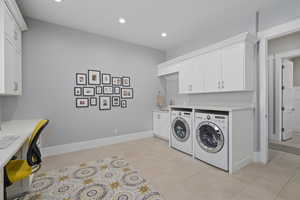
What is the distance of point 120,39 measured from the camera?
3.72 m

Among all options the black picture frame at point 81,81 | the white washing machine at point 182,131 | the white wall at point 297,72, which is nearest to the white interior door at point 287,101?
the white wall at point 297,72

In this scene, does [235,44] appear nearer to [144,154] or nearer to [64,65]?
[144,154]

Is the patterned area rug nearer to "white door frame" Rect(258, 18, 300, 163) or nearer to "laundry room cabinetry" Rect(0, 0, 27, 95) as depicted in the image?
"laundry room cabinetry" Rect(0, 0, 27, 95)

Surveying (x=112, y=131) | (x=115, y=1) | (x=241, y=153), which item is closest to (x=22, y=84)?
(x=112, y=131)

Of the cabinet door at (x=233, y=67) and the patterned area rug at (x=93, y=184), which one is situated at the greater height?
the cabinet door at (x=233, y=67)

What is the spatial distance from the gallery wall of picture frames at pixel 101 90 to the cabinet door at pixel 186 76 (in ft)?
4.94

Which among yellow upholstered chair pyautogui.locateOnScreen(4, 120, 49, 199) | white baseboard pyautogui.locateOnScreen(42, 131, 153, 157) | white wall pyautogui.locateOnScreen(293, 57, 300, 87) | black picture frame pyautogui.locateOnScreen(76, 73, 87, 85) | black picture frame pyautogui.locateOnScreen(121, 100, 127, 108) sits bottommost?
white baseboard pyautogui.locateOnScreen(42, 131, 153, 157)

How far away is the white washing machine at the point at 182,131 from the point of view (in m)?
2.76

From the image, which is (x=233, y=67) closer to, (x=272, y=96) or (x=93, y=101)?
(x=272, y=96)

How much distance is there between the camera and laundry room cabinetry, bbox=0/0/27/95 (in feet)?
5.91

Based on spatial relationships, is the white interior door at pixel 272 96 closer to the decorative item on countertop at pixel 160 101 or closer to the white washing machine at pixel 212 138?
the white washing machine at pixel 212 138

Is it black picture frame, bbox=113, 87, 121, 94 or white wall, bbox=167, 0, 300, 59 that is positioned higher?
white wall, bbox=167, 0, 300, 59

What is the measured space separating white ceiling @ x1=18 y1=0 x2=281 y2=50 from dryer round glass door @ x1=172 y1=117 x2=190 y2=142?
2171 mm

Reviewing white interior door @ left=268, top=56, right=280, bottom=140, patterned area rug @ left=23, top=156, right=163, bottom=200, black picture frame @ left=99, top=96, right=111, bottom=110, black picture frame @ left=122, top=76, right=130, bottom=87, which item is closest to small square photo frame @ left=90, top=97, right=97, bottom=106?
black picture frame @ left=99, top=96, right=111, bottom=110
